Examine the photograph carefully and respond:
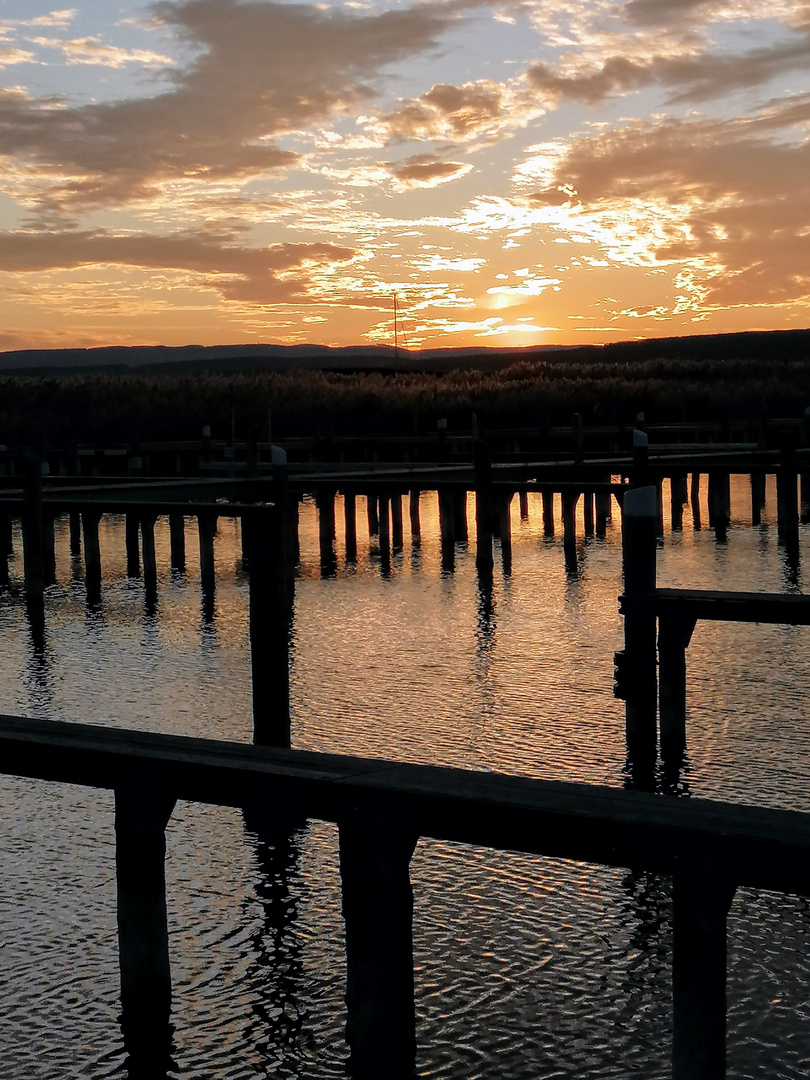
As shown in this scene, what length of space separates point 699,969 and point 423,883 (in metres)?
3.45

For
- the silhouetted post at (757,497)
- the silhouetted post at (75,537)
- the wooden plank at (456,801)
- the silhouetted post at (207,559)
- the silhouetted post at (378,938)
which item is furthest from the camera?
the silhouetted post at (757,497)

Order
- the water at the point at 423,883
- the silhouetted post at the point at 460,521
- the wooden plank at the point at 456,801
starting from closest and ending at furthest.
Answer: the wooden plank at the point at 456,801 → the water at the point at 423,883 → the silhouetted post at the point at 460,521

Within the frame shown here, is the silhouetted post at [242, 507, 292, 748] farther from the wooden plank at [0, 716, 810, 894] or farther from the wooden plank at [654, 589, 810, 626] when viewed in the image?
the wooden plank at [0, 716, 810, 894]

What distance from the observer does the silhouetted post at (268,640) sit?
31.1 feet

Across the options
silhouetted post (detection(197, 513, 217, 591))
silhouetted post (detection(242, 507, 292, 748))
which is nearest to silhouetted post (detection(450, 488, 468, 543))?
silhouetted post (detection(197, 513, 217, 591))

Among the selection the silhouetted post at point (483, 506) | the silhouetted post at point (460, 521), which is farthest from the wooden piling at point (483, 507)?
the silhouetted post at point (460, 521)

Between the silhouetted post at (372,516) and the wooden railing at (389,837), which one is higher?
the wooden railing at (389,837)

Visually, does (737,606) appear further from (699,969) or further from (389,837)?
(699,969)

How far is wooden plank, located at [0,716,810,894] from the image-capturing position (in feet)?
14.4

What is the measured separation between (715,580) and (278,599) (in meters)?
12.2

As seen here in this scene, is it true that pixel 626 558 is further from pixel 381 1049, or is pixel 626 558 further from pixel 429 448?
pixel 429 448

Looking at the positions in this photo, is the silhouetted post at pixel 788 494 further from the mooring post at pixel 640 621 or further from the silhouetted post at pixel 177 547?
the mooring post at pixel 640 621

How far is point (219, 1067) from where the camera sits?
19.2 ft

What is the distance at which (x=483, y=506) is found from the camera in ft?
69.9
